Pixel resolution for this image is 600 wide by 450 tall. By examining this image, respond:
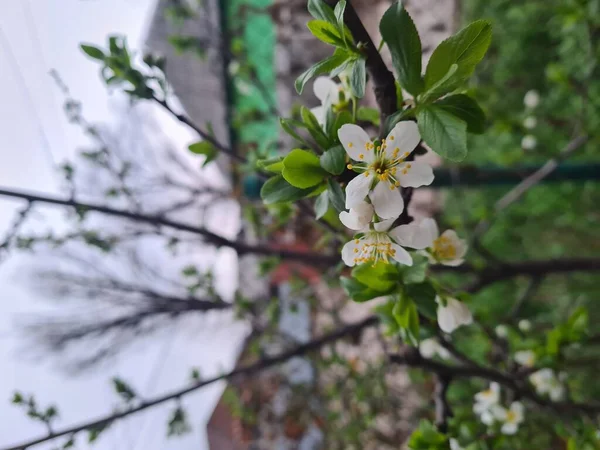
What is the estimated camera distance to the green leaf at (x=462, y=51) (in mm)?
358

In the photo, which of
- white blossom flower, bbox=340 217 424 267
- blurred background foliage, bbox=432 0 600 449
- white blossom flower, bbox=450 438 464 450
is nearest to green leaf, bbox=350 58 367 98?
white blossom flower, bbox=340 217 424 267

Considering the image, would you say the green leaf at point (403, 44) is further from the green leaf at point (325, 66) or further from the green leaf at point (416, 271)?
the green leaf at point (416, 271)

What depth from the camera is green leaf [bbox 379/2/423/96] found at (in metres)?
0.36

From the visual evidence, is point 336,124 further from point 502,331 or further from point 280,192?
point 502,331

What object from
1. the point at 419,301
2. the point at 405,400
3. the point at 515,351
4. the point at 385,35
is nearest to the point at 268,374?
the point at 405,400

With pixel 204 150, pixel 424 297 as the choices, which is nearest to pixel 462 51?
pixel 424 297

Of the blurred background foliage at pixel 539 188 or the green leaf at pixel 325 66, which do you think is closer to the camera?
the green leaf at pixel 325 66

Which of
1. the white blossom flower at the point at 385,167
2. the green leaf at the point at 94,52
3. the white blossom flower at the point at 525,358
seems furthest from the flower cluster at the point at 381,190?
the white blossom flower at the point at 525,358

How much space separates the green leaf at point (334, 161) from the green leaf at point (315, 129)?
32 millimetres

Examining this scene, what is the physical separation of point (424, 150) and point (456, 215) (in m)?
1.80

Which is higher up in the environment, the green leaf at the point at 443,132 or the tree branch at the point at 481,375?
the green leaf at the point at 443,132

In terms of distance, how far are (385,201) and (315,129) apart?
0.35 feet

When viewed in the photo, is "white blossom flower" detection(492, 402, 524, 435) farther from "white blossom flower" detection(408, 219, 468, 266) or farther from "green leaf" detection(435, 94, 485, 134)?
"green leaf" detection(435, 94, 485, 134)

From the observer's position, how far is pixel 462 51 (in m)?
0.37
